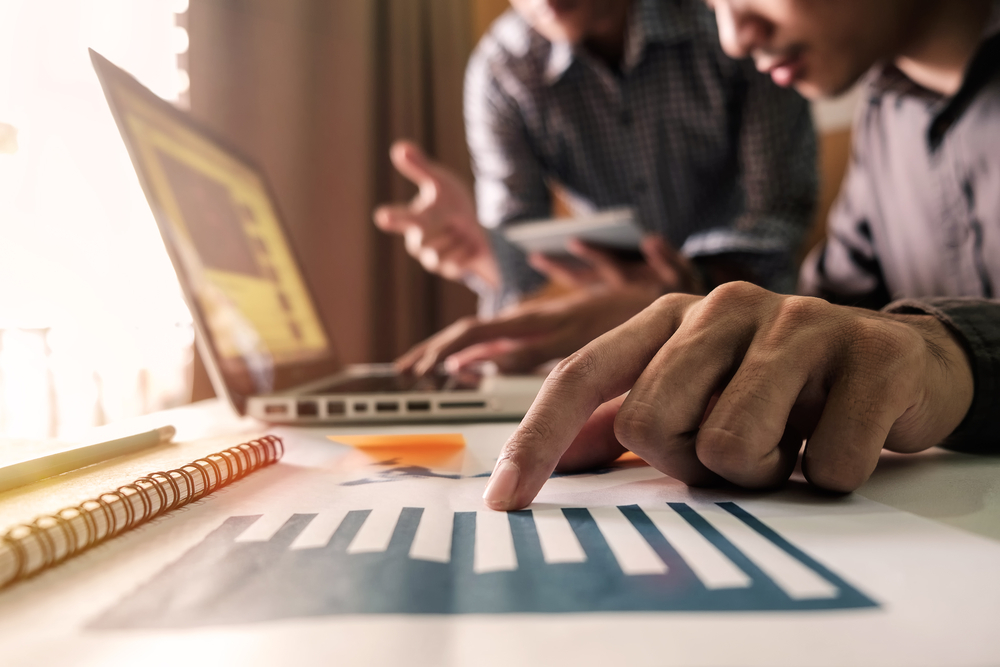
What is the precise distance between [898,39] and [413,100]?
1.73 m

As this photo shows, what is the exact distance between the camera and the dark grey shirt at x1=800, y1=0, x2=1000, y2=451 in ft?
2.28

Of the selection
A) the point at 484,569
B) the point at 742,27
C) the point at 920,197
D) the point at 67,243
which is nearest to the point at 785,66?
the point at 742,27

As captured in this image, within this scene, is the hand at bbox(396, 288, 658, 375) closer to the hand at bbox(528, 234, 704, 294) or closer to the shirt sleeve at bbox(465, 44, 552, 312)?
the hand at bbox(528, 234, 704, 294)

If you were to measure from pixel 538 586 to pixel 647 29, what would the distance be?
1408mm

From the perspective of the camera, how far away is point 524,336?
34.0 inches

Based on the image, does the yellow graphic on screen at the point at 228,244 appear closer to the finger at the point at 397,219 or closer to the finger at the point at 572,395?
the finger at the point at 397,219

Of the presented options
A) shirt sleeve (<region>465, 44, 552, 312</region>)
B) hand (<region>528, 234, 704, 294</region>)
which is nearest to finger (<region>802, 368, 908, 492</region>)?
hand (<region>528, 234, 704, 294</region>)

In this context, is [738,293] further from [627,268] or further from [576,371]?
[627,268]

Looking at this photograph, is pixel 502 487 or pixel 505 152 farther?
pixel 505 152

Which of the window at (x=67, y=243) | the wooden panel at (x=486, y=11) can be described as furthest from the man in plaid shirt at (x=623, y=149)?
the wooden panel at (x=486, y=11)

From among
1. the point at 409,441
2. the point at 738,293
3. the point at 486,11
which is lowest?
the point at 409,441

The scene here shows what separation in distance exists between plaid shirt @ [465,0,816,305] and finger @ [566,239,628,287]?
0.74ft

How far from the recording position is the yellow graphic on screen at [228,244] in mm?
579

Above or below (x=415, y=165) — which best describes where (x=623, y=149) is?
above
